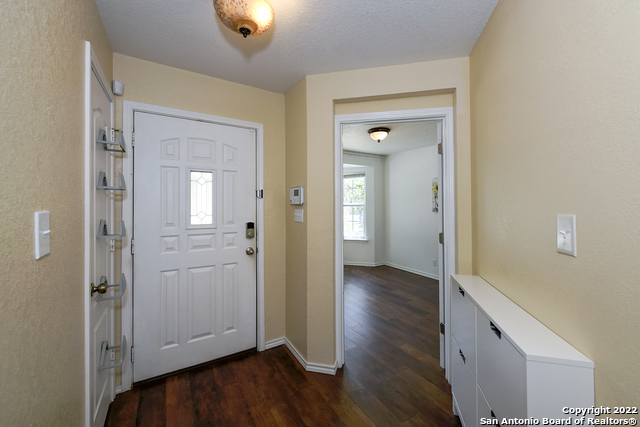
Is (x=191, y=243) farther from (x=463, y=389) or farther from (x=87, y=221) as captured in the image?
(x=463, y=389)

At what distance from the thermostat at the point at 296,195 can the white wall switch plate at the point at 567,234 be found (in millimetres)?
1583

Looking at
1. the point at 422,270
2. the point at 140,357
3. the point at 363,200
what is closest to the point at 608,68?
the point at 140,357

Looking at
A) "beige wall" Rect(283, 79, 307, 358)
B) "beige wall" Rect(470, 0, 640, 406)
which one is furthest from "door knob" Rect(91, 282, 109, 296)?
"beige wall" Rect(470, 0, 640, 406)

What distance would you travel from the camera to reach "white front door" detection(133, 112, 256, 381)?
1.90 metres

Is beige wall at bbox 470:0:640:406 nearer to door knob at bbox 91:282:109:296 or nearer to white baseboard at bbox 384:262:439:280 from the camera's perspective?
door knob at bbox 91:282:109:296

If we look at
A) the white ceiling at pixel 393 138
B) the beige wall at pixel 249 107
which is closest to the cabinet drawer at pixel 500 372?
the beige wall at pixel 249 107

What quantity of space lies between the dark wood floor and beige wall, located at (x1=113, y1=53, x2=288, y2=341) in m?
0.50

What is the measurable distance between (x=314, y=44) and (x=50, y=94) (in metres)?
1.42

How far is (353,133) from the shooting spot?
4086mm

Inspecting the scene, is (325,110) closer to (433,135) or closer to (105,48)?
(105,48)

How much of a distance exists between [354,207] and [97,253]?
16.1 ft

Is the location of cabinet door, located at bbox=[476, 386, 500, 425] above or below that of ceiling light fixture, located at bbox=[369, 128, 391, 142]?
below

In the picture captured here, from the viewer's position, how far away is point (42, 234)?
0.77 m

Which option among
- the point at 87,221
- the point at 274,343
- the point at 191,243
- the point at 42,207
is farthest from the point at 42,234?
the point at 274,343
